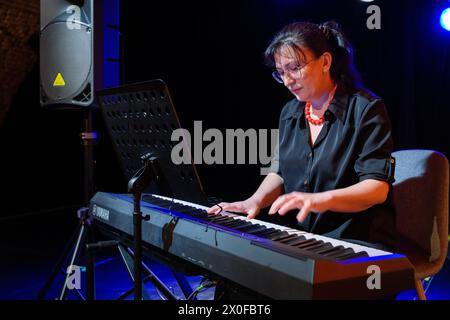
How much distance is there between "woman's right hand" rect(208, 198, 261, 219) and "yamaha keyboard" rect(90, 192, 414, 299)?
0.16ft

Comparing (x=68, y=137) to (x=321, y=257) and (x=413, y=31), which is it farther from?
(x=321, y=257)

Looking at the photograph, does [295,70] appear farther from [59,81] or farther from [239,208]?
[59,81]

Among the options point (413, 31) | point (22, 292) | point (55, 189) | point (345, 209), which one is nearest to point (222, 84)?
point (413, 31)

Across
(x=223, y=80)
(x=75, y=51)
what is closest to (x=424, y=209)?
(x=75, y=51)

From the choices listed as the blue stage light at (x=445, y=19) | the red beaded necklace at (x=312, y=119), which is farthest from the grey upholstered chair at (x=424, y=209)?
the blue stage light at (x=445, y=19)

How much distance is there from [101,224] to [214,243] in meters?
0.93

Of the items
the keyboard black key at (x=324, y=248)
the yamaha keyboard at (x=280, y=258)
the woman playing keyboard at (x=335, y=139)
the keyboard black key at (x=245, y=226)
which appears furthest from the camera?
the woman playing keyboard at (x=335, y=139)

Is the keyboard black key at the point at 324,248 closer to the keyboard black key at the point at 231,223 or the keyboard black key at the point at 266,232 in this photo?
the keyboard black key at the point at 266,232

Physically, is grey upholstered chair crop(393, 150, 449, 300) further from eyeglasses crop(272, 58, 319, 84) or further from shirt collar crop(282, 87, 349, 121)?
eyeglasses crop(272, 58, 319, 84)

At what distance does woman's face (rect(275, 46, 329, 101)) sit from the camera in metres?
1.61

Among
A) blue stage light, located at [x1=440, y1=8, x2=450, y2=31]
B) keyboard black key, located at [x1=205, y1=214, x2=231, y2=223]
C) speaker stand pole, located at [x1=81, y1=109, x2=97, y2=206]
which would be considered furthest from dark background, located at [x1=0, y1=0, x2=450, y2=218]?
keyboard black key, located at [x1=205, y1=214, x2=231, y2=223]

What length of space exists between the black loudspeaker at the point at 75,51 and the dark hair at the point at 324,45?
1.00 metres

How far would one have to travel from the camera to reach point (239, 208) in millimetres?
1640

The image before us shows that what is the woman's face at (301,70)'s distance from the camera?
1610 mm
